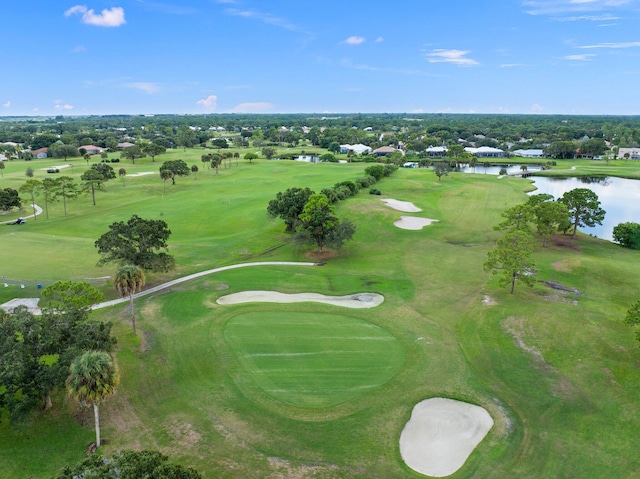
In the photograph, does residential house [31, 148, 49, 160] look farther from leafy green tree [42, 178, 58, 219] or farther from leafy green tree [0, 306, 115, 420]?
leafy green tree [0, 306, 115, 420]

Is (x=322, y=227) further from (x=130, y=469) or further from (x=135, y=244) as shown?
(x=130, y=469)

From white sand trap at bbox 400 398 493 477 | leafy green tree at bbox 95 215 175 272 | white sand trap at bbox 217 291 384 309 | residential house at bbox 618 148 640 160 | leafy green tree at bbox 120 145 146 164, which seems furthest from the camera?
residential house at bbox 618 148 640 160

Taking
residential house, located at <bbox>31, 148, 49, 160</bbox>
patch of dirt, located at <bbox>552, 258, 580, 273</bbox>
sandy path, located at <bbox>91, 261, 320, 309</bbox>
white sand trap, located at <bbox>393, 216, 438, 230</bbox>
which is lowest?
sandy path, located at <bbox>91, 261, 320, 309</bbox>

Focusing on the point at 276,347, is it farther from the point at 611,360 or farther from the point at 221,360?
the point at 611,360

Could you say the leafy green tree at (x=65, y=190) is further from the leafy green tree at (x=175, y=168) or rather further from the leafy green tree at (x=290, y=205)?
the leafy green tree at (x=290, y=205)

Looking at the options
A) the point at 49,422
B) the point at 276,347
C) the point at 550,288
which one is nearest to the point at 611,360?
the point at 550,288

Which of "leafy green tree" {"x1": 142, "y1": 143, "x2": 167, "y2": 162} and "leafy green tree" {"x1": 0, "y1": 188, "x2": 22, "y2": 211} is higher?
"leafy green tree" {"x1": 142, "y1": 143, "x2": 167, "y2": 162}

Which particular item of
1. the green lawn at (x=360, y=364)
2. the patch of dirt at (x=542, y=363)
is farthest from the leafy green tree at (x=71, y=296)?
the patch of dirt at (x=542, y=363)

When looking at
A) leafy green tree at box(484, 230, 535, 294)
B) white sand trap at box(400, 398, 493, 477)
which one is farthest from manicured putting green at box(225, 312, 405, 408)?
leafy green tree at box(484, 230, 535, 294)
